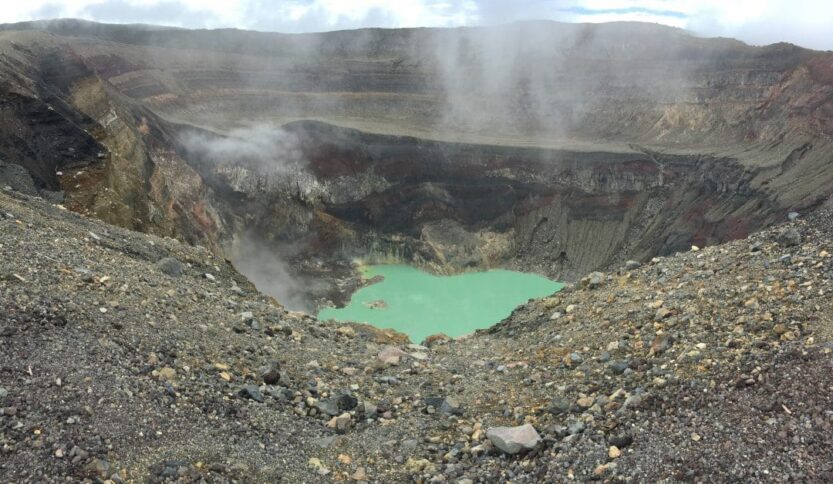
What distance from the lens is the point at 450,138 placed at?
140 ft

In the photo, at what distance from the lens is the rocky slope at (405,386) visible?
19.1 feet

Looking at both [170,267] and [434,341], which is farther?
[434,341]

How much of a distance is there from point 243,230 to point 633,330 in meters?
31.1

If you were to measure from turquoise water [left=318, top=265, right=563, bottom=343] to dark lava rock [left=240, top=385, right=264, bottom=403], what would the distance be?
19100mm

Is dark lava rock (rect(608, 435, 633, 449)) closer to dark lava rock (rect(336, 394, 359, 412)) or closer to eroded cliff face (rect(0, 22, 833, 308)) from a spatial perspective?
dark lava rock (rect(336, 394, 359, 412))

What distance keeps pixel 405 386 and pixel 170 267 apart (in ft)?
17.4

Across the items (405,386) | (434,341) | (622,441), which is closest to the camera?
(622,441)

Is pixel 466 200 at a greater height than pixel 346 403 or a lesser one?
greater

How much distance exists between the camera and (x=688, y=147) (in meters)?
39.6

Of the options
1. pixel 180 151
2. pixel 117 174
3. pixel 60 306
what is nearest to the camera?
pixel 60 306

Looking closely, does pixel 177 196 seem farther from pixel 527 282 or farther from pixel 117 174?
pixel 527 282

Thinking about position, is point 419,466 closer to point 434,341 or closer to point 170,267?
point 170,267

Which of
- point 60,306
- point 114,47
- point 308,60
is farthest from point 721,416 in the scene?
point 308,60

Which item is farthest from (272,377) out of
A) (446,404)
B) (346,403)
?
(446,404)
